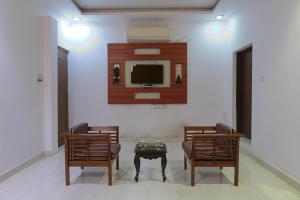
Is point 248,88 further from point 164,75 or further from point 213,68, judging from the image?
point 164,75

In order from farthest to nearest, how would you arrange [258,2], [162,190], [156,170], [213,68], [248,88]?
1. [213,68]
2. [248,88]
3. [258,2]
4. [156,170]
5. [162,190]

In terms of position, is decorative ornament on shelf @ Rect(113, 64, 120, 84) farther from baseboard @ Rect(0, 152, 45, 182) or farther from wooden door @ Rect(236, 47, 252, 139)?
wooden door @ Rect(236, 47, 252, 139)

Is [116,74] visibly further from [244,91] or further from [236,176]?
[236,176]

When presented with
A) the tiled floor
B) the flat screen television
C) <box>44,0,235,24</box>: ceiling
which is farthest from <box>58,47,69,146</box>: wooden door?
the tiled floor

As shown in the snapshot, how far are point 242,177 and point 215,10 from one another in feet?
12.3

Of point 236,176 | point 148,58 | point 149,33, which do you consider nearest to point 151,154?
point 236,176

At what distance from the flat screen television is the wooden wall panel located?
191 millimetres

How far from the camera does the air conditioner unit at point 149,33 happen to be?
22.0 feet

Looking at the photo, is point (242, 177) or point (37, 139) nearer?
point (242, 177)

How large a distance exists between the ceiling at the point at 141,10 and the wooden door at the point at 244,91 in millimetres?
1091

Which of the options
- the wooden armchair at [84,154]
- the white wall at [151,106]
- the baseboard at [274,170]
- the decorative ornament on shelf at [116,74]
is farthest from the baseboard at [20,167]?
the baseboard at [274,170]

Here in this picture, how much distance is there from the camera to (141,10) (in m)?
6.14

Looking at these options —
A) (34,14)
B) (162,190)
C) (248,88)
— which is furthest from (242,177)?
(34,14)

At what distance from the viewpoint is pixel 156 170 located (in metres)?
4.32
